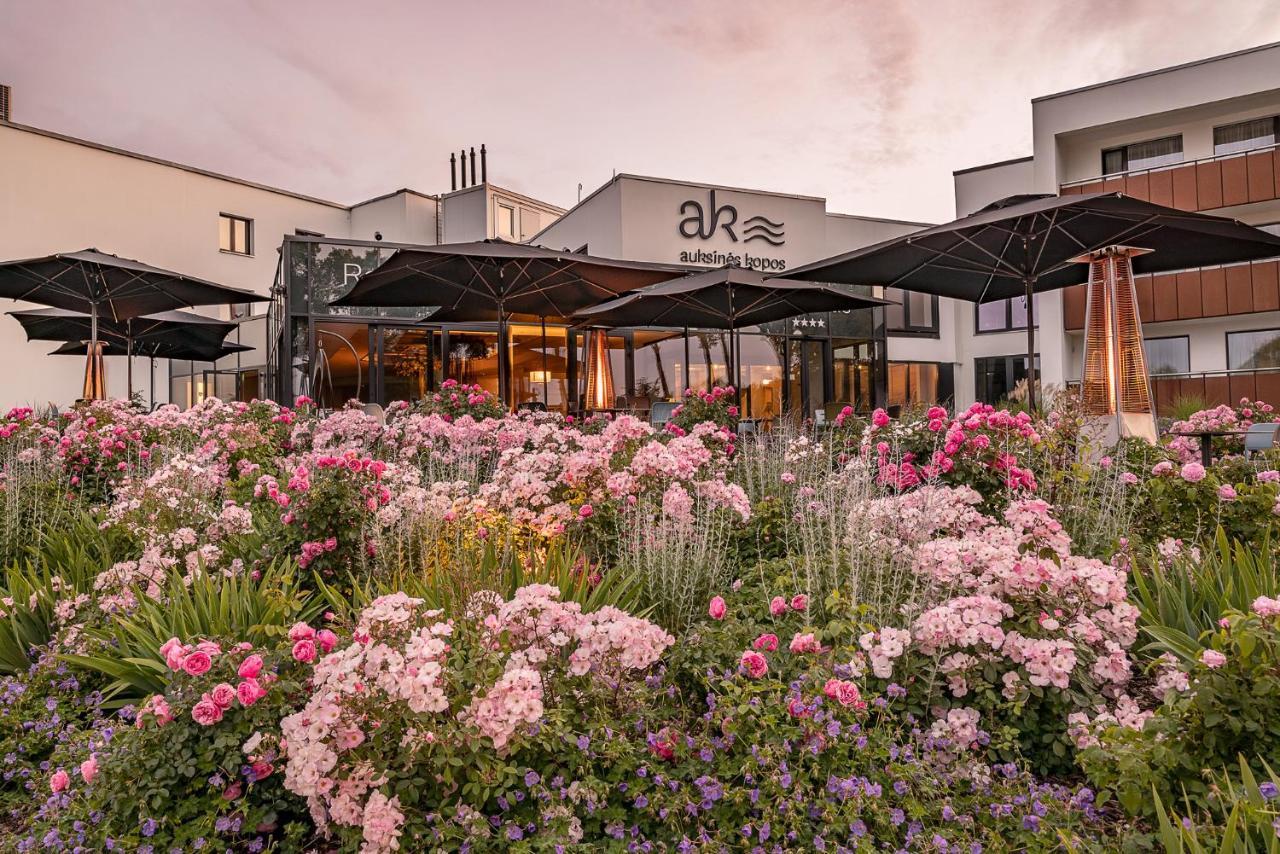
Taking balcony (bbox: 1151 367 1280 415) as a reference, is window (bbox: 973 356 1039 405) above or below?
above

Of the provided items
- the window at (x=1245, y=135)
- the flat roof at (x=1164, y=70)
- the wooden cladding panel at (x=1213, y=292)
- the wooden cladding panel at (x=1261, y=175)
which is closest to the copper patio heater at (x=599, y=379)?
the flat roof at (x=1164, y=70)

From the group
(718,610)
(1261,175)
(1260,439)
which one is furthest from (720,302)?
(1261,175)

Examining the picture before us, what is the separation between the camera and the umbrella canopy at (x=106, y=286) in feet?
29.0

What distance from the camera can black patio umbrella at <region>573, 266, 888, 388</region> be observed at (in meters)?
9.50

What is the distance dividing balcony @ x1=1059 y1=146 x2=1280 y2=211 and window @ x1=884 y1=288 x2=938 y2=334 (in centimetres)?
576

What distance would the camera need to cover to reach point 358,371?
14.1 metres

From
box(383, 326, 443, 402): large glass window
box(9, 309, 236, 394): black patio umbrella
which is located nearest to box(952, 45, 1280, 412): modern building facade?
box(383, 326, 443, 402): large glass window

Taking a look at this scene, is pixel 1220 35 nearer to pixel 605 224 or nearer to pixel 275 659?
pixel 605 224

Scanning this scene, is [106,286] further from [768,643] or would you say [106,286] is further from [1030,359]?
[1030,359]

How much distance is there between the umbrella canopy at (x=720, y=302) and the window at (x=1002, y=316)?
498 inches

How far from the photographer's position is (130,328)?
1396 centimetres

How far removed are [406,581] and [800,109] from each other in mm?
17776

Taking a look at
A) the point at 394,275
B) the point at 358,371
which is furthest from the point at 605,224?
the point at 394,275

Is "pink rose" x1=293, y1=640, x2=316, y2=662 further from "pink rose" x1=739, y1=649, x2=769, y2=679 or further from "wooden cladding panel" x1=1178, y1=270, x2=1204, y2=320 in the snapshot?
"wooden cladding panel" x1=1178, y1=270, x2=1204, y2=320
